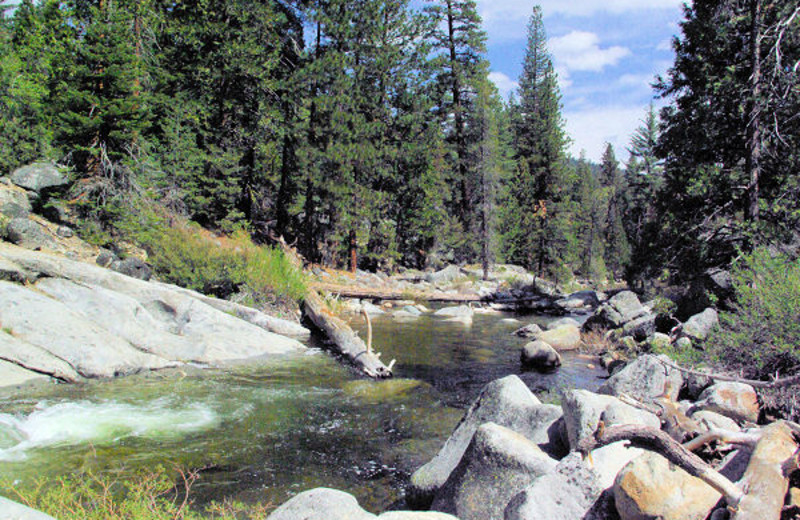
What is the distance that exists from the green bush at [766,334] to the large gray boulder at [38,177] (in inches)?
656

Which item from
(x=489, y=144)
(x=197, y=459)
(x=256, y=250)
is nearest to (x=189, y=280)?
(x=256, y=250)

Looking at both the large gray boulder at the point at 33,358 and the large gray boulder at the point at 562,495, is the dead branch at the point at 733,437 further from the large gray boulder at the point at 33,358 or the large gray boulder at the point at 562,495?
the large gray boulder at the point at 33,358

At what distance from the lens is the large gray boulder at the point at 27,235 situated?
10.8m

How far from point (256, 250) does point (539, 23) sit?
4451 cm

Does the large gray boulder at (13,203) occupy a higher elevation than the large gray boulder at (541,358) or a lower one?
higher

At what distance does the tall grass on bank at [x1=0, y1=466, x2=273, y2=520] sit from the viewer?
355 cm

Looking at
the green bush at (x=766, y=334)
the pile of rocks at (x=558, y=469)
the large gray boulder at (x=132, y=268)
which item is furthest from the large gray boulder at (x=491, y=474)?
the large gray boulder at (x=132, y=268)

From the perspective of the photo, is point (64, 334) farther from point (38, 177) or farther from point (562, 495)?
point (38, 177)

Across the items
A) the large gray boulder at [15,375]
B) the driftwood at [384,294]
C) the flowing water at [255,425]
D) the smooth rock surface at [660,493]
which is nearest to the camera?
the smooth rock surface at [660,493]

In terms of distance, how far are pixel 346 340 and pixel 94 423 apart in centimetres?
609

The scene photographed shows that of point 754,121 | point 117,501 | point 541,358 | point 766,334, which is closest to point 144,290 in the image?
point 117,501

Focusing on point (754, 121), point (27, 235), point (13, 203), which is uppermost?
point (754, 121)

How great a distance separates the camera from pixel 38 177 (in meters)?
14.0

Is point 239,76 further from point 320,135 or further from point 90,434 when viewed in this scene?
point 90,434
